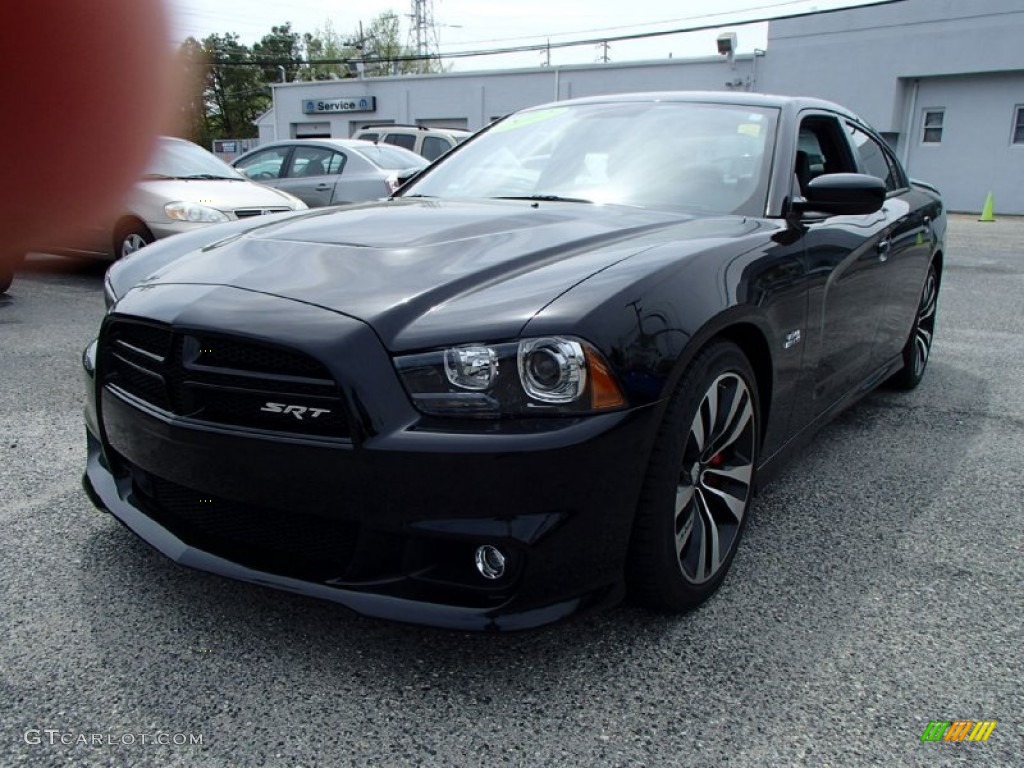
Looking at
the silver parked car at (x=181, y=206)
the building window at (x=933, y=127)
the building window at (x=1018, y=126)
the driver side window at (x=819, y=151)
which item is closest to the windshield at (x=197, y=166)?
the silver parked car at (x=181, y=206)

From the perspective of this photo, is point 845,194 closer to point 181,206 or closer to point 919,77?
point 181,206

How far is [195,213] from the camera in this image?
7.34 meters

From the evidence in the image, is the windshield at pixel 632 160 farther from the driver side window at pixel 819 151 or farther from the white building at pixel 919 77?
the white building at pixel 919 77

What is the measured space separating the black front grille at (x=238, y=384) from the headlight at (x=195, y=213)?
5592 mm

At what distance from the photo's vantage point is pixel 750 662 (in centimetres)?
211

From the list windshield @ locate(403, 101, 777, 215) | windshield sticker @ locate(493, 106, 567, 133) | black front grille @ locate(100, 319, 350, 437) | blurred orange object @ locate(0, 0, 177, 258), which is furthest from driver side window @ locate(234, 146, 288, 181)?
blurred orange object @ locate(0, 0, 177, 258)

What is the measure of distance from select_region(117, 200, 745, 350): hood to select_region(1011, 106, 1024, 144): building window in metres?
25.1

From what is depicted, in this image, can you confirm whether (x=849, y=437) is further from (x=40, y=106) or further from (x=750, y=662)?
(x=40, y=106)

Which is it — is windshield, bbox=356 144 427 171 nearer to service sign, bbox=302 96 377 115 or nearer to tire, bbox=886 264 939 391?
tire, bbox=886 264 939 391

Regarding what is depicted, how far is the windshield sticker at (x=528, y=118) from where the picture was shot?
12.0ft

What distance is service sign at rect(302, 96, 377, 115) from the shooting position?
33969 mm

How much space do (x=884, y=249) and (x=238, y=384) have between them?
2.86 m

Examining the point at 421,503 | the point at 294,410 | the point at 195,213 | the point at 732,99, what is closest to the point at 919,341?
the point at 732,99

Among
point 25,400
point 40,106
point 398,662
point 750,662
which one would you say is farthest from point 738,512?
point 25,400
